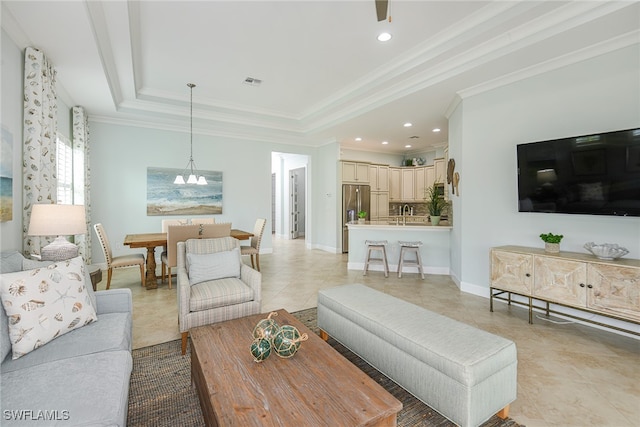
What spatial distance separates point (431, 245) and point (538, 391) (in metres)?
3.44

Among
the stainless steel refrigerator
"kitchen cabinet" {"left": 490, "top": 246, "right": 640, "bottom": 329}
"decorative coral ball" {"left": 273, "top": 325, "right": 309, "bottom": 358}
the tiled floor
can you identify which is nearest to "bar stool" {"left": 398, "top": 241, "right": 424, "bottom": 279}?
the tiled floor

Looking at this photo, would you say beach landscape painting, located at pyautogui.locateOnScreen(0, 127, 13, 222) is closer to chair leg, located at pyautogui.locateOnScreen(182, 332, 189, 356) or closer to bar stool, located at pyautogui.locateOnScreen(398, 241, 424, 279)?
chair leg, located at pyautogui.locateOnScreen(182, 332, 189, 356)

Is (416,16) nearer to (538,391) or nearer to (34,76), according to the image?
(538,391)

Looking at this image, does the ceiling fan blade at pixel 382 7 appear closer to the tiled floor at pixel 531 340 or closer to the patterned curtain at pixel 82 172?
the tiled floor at pixel 531 340

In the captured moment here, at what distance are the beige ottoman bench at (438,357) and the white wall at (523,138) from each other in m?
2.22

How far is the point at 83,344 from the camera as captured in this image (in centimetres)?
175

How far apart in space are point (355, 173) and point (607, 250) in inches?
214

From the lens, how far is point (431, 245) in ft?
17.7

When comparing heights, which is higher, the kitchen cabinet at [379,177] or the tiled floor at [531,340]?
the kitchen cabinet at [379,177]

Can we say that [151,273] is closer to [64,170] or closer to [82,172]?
[64,170]

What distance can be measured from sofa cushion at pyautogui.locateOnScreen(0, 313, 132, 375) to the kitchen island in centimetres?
422

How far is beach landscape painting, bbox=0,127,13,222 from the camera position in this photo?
91.5 inches

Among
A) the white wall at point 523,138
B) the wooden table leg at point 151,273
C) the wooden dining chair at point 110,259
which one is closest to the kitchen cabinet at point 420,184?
the white wall at point 523,138

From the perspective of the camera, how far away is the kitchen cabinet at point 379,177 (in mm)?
8039
